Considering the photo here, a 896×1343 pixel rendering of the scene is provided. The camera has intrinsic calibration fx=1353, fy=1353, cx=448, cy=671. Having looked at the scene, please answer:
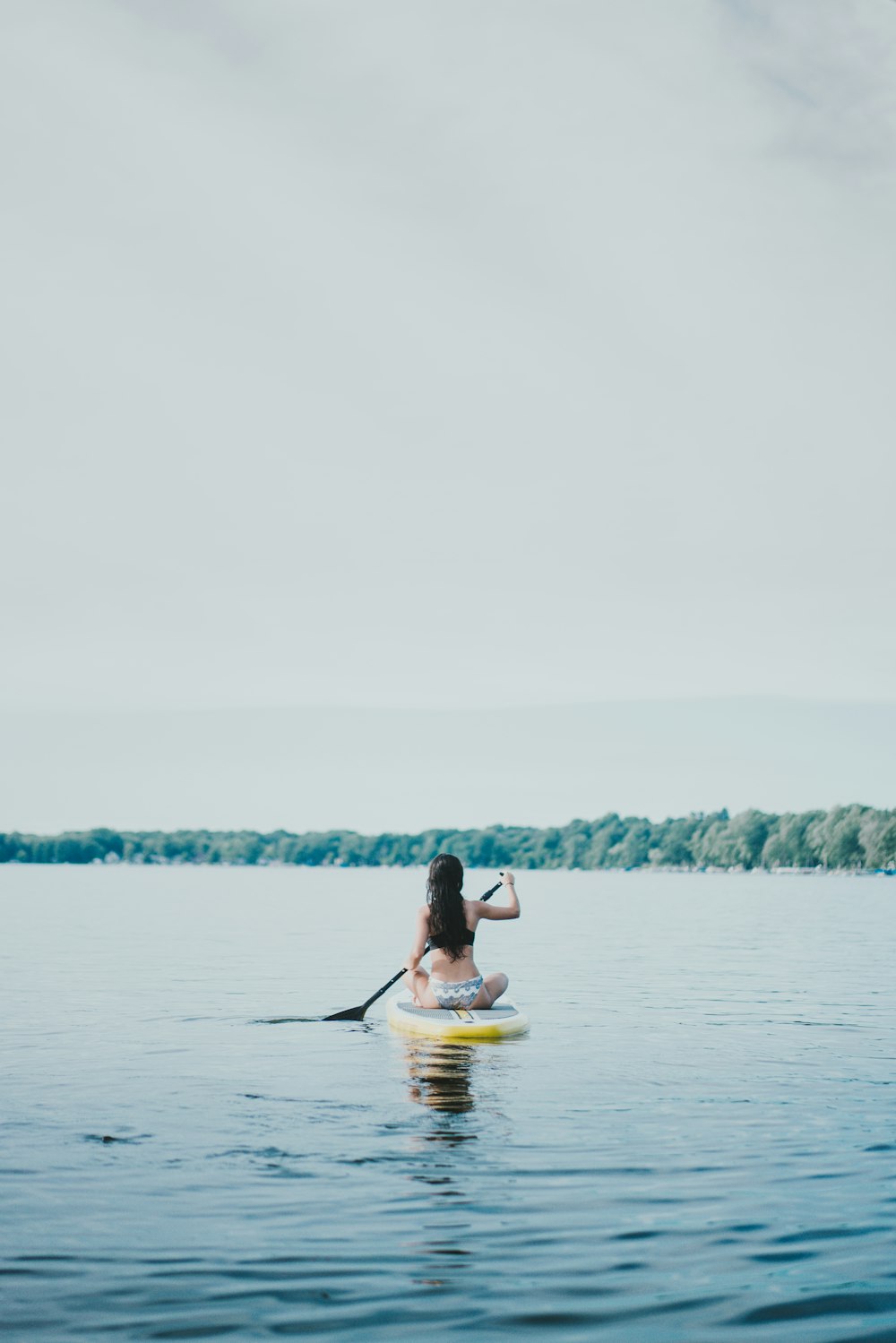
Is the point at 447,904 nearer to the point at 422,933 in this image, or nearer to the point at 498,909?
the point at 422,933

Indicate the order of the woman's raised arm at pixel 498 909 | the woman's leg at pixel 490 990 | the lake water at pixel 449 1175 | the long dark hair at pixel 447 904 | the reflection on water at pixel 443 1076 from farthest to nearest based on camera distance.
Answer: the woman's leg at pixel 490 990
the woman's raised arm at pixel 498 909
the long dark hair at pixel 447 904
the reflection on water at pixel 443 1076
the lake water at pixel 449 1175

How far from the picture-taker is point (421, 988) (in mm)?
18125

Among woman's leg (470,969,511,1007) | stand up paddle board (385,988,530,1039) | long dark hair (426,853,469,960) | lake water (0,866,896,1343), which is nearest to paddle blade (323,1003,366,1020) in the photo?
lake water (0,866,896,1343)

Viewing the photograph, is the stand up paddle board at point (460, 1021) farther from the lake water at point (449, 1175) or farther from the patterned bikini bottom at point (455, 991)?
the lake water at point (449, 1175)

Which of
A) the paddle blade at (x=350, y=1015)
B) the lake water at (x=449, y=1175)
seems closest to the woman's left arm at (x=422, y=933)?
the lake water at (x=449, y=1175)

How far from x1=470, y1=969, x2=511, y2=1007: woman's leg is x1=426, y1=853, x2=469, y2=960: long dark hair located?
Answer: 848 millimetres

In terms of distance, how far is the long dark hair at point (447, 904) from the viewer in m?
17.1

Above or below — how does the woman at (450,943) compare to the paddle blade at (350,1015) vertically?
above

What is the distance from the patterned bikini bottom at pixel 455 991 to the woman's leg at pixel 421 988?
13cm

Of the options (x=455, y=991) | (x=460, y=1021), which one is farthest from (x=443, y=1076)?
(x=455, y=991)

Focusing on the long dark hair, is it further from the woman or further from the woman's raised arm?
the woman's raised arm

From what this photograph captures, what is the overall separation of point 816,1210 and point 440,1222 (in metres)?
2.55

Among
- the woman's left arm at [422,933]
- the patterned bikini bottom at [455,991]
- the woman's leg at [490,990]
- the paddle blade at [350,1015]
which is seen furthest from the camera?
the paddle blade at [350,1015]

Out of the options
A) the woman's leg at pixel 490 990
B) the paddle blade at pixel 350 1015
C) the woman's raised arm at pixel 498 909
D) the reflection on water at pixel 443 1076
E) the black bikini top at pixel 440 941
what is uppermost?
the woman's raised arm at pixel 498 909
